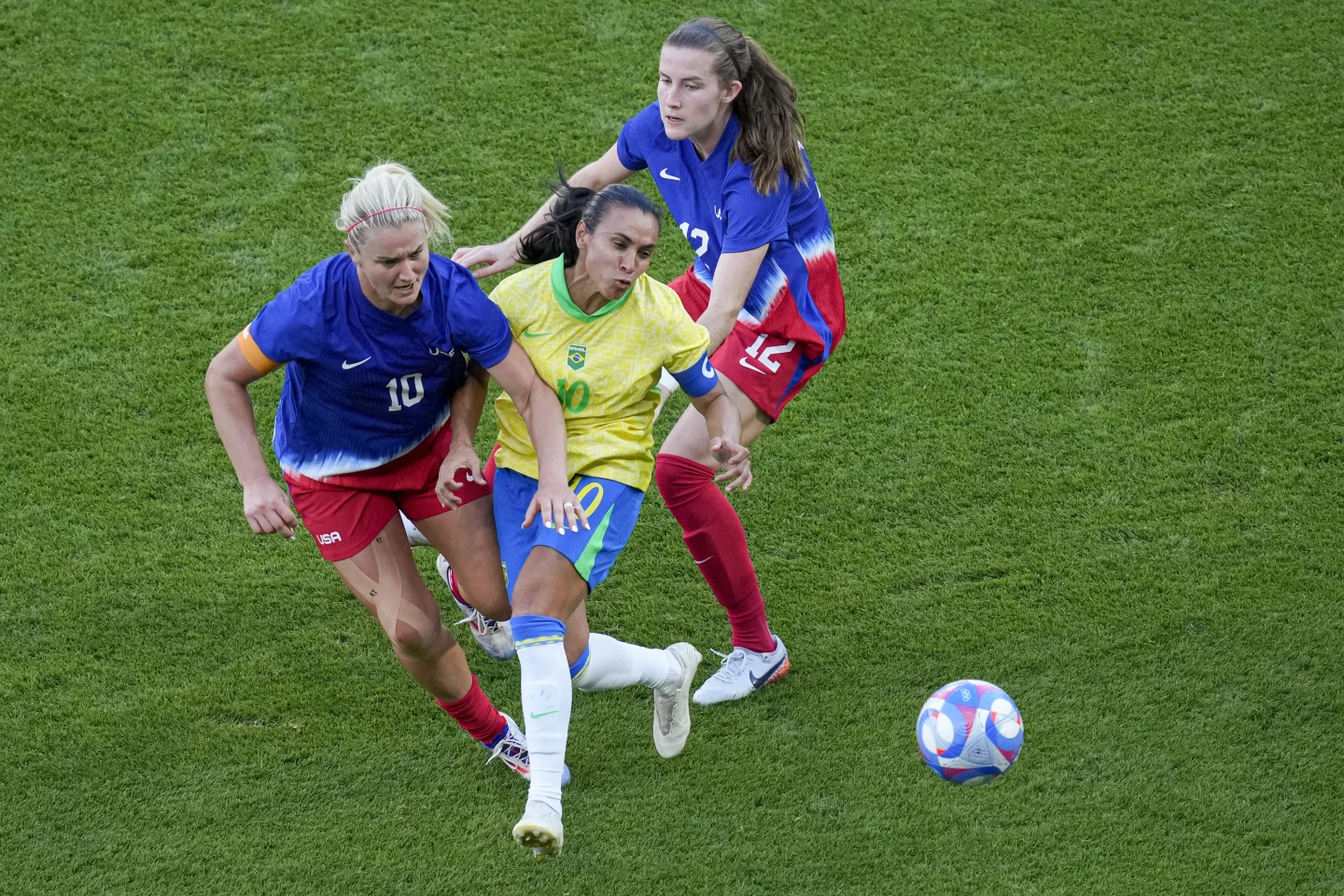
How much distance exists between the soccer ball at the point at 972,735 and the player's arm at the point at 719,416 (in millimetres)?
867

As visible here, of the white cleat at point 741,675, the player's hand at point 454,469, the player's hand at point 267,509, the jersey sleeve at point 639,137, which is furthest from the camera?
the white cleat at point 741,675

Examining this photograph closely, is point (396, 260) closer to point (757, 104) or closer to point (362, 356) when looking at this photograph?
point (362, 356)

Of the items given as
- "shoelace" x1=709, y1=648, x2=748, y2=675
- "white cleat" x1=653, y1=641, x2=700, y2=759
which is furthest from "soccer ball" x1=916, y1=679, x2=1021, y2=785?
"shoelace" x1=709, y1=648, x2=748, y2=675

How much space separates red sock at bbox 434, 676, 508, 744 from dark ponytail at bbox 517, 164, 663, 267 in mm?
1310

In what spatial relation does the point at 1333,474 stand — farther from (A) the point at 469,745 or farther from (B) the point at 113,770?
(B) the point at 113,770

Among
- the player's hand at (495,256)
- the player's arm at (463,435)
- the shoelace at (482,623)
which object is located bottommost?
the shoelace at (482,623)

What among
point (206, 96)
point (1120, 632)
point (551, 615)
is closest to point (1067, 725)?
point (1120, 632)

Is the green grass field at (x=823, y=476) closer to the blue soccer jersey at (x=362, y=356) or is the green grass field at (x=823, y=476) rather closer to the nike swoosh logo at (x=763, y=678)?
the nike swoosh logo at (x=763, y=678)

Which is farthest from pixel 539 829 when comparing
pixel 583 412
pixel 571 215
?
pixel 571 215

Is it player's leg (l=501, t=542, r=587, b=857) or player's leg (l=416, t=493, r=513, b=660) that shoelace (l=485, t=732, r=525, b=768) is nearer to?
player's leg (l=416, t=493, r=513, b=660)

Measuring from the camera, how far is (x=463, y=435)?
4.02 metres

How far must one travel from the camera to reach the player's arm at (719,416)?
4141 mm

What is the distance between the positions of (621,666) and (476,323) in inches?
45.4

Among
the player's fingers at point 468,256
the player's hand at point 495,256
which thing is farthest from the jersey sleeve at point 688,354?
the player's fingers at point 468,256
